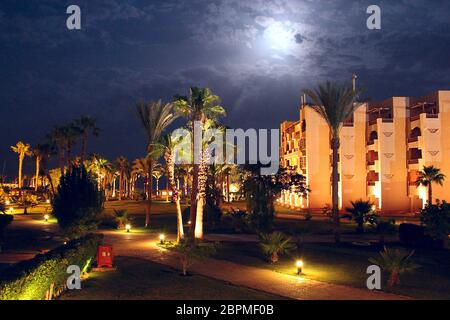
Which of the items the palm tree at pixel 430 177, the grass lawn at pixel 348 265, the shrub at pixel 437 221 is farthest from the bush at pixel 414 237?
the palm tree at pixel 430 177

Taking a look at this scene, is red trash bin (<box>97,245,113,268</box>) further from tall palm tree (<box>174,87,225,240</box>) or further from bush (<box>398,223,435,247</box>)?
bush (<box>398,223,435,247</box>)

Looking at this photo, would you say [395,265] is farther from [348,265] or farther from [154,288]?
[154,288]

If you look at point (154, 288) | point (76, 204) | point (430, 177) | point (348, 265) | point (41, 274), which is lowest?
point (348, 265)

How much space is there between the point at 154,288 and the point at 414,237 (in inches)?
837

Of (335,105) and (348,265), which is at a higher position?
(335,105)

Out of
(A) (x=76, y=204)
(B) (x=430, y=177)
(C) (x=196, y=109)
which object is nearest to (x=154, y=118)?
(C) (x=196, y=109)

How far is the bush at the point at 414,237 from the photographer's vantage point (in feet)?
99.7

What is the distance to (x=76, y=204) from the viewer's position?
83.7 ft

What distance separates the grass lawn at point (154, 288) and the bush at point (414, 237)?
18259 millimetres

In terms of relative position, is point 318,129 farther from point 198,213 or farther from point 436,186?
point 198,213

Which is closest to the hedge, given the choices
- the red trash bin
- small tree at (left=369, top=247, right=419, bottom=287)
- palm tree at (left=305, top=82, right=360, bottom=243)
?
the red trash bin

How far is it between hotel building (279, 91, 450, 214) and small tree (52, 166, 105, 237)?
146ft

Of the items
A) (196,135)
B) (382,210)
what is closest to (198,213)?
(196,135)

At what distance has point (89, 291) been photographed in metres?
16.2
